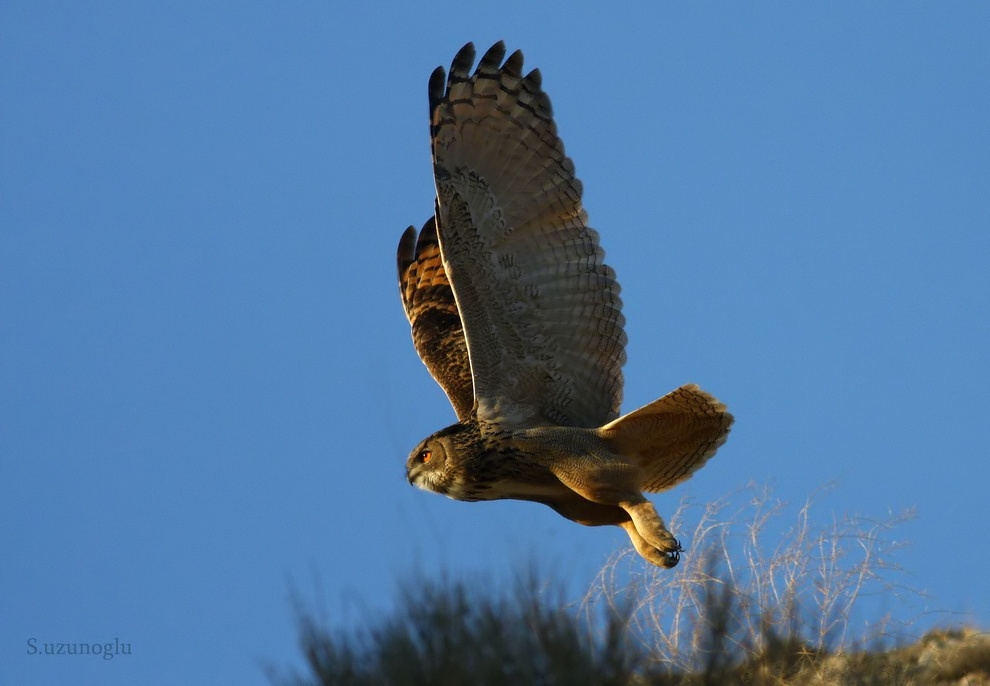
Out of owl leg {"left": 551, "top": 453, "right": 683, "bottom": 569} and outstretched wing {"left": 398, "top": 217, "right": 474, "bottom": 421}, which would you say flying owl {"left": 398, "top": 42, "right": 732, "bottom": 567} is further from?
outstretched wing {"left": 398, "top": 217, "right": 474, "bottom": 421}

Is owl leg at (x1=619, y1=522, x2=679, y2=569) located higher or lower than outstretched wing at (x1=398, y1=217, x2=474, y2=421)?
lower

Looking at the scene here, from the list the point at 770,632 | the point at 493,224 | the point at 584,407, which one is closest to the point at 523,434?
the point at 584,407

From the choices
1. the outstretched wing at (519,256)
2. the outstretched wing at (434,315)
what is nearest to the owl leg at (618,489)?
the outstretched wing at (519,256)

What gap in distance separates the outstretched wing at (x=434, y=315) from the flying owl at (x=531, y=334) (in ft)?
2.86

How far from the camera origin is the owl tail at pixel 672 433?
302 inches

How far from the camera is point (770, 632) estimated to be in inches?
282

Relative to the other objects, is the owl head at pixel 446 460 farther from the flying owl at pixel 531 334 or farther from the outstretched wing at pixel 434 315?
the outstretched wing at pixel 434 315

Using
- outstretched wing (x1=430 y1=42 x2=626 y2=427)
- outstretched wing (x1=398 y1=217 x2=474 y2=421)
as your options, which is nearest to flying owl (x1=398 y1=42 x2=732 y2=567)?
outstretched wing (x1=430 y1=42 x2=626 y2=427)

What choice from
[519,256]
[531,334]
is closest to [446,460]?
[531,334]

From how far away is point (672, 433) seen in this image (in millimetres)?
7895

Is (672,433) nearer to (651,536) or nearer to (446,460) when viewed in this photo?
(651,536)

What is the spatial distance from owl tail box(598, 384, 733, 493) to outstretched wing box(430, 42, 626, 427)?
13.1 inches

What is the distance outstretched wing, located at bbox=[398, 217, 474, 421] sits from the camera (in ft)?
29.7

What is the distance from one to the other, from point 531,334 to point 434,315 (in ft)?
4.61
